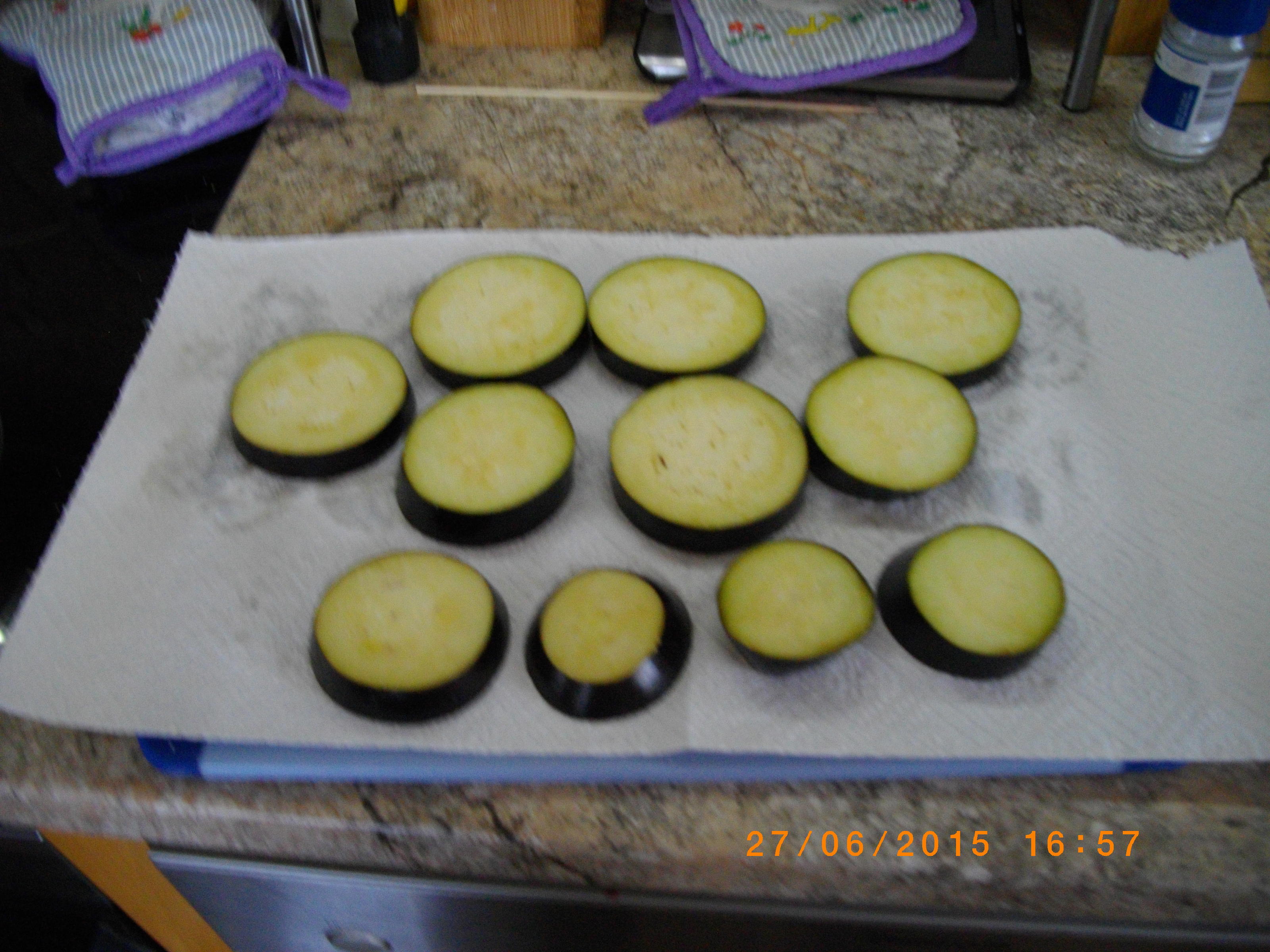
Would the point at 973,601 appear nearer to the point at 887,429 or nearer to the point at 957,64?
the point at 887,429

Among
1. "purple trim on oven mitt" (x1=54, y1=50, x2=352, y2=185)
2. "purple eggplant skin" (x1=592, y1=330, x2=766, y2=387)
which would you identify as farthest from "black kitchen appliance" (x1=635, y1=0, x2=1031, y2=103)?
"purple eggplant skin" (x1=592, y1=330, x2=766, y2=387)

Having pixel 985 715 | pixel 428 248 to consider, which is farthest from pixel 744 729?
pixel 428 248

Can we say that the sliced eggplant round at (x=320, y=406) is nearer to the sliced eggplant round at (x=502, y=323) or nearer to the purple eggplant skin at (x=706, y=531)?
the sliced eggplant round at (x=502, y=323)

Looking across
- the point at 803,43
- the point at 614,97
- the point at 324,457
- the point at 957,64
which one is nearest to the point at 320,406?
the point at 324,457

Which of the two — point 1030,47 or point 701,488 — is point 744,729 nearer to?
point 701,488

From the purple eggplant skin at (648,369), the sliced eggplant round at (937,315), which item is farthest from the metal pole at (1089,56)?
the purple eggplant skin at (648,369)

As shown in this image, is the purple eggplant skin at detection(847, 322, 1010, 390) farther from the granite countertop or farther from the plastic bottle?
the plastic bottle

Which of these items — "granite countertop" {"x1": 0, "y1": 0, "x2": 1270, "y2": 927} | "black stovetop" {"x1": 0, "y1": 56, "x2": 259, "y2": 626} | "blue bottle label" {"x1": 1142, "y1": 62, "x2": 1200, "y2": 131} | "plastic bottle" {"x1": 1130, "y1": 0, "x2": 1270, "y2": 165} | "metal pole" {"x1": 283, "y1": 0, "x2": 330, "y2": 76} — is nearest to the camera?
"granite countertop" {"x1": 0, "y1": 0, "x2": 1270, "y2": 927}
